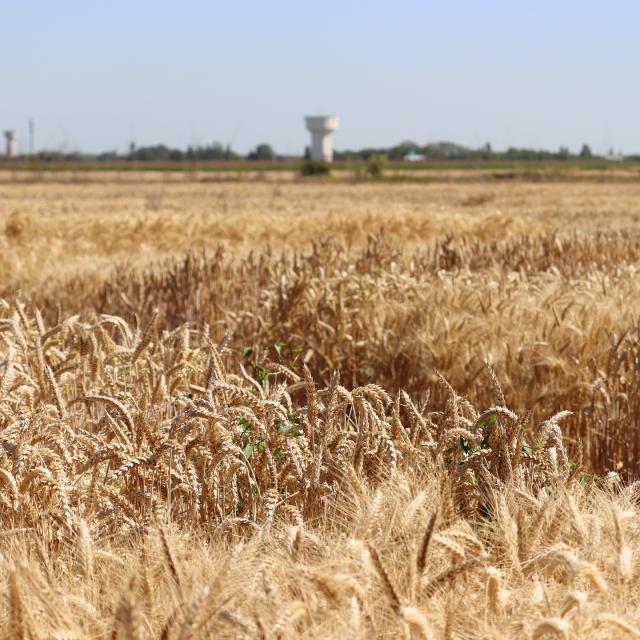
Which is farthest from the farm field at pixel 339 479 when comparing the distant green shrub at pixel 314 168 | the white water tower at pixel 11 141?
the white water tower at pixel 11 141

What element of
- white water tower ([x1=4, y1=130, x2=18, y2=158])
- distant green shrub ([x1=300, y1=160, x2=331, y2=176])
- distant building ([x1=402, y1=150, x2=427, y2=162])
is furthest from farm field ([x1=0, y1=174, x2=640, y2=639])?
distant building ([x1=402, y1=150, x2=427, y2=162])

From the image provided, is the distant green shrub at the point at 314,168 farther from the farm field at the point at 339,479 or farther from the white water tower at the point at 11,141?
the farm field at the point at 339,479

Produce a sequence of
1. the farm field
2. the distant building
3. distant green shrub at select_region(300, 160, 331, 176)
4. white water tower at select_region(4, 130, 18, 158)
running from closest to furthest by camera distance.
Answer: the farm field → distant green shrub at select_region(300, 160, 331, 176) → white water tower at select_region(4, 130, 18, 158) → the distant building

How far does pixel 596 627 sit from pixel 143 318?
19.4ft

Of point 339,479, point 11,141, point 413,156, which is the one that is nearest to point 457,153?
point 413,156

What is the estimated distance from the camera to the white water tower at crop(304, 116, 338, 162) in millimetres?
109812

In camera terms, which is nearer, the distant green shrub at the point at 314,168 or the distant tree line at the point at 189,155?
the distant green shrub at the point at 314,168

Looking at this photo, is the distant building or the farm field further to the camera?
the distant building

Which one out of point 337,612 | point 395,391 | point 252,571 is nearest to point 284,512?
point 252,571

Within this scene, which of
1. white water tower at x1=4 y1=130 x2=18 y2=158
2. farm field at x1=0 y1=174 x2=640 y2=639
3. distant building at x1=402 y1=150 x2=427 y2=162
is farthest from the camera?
distant building at x1=402 y1=150 x2=427 y2=162

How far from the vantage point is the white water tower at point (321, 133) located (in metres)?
110

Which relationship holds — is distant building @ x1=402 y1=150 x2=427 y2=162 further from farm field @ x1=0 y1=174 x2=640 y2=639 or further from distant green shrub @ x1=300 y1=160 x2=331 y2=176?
farm field @ x1=0 y1=174 x2=640 y2=639

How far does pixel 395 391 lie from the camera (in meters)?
5.80

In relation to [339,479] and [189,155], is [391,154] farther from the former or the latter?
[339,479]
